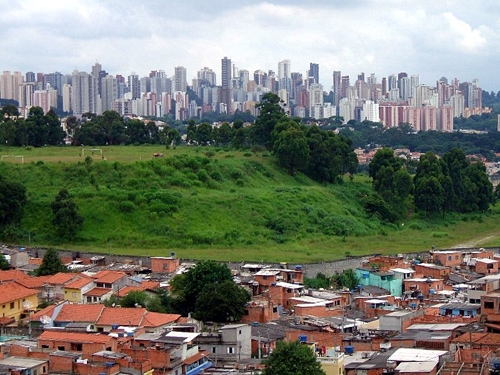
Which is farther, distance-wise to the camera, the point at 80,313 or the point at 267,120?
the point at 267,120

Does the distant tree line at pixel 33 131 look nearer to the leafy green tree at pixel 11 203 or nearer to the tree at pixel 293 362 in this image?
the leafy green tree at pixel 11 203

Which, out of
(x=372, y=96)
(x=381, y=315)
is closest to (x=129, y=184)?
(x=381, y=315)

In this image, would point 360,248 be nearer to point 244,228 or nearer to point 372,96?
point 244,228

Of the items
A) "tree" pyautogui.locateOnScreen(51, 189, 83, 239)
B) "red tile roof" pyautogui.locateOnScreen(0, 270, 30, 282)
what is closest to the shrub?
"tree" pyautogui.locateOnScreen(51, 189, 83, 239)

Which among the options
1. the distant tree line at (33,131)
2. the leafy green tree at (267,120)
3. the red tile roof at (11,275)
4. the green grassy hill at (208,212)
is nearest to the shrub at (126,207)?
the green grassy hill at (208,212)

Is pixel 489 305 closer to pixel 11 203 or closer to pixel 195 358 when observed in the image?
pixel 195 358

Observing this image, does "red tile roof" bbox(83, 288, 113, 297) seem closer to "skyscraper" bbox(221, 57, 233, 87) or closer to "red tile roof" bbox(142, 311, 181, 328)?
"red tile roof" bbox(142, 311, 181, 328)

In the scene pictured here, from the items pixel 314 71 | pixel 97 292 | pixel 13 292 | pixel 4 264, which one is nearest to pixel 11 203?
pixel 4 264

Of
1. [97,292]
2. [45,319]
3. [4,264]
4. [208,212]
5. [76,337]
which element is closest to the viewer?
[76,337]
